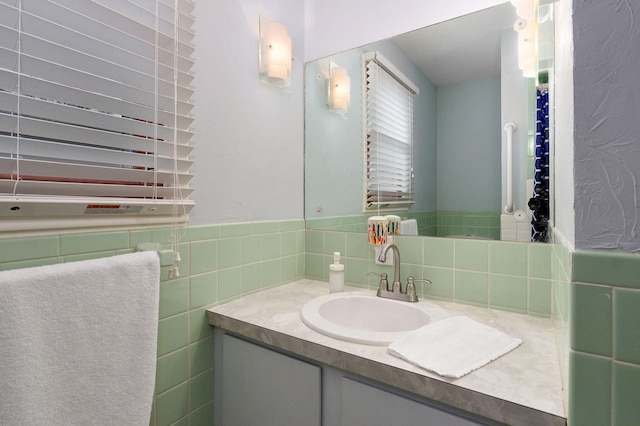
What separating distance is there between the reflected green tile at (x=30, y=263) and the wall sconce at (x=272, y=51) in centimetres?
96

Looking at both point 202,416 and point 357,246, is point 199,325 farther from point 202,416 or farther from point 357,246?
point 357,246

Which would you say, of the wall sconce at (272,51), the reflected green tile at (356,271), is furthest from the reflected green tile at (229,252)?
the wall sconce at (272,51)

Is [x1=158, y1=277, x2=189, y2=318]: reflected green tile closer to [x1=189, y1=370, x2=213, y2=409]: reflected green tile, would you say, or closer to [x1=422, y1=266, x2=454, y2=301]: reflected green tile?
[x1=189, y1=370, x2=213, y2=409]: reflected green tile

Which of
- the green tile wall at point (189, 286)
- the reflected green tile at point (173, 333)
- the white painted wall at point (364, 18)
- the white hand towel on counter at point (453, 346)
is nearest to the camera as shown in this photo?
the white hand towel on counter at point (453, 346)

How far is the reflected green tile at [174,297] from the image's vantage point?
97 centimetres

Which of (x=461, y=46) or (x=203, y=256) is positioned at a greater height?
(x=461, y=46)

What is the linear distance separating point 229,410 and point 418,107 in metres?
1.32

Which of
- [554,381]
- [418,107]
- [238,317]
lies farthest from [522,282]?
[238,317]

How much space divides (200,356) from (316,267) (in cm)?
63

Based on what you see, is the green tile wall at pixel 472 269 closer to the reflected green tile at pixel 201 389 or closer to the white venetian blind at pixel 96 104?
the reflected green tile at pixel 201 389

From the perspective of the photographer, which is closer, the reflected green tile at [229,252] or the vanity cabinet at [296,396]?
the vanity cabinet at [296,396]

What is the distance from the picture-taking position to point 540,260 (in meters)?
1.01

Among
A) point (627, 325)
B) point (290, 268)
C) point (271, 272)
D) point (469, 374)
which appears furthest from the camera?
point (290, 268)

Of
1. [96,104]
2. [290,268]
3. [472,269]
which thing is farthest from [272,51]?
[472,269]
